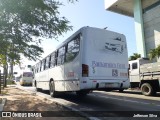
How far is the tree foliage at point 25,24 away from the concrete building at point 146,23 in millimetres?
23922

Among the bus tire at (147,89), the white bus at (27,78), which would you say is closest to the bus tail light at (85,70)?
the bus tire at (147,89)

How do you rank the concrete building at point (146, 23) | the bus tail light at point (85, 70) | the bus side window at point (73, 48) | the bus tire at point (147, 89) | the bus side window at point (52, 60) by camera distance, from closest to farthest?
the bus tail light at point (85, 70)
the bus side window at point (73, 48)
the bus side window at point (52, 60)
the bus tire at point (147, 89)
the concrete building at point (146, 23)

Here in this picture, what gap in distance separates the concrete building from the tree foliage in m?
23.9

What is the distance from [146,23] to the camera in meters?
35.6

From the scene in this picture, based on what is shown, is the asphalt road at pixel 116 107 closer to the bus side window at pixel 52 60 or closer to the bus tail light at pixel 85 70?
the bus tail light at pixel 85 70

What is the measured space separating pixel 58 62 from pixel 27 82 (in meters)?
31.1

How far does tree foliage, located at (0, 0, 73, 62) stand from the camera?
10359mm

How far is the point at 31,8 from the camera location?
10711mm

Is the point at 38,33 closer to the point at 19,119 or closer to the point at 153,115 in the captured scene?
the point at 19,119

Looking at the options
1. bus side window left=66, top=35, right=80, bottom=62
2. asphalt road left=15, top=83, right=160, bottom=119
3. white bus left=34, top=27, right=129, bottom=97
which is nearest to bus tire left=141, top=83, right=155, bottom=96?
asphalt road left=15, top=83, right=160, bottom=119

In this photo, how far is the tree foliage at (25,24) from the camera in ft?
34.0

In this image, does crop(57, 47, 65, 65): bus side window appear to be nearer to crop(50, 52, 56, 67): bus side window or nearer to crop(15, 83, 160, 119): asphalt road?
crop(50, 52, 56, 67): bus side window

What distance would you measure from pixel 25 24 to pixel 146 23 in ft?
90.2

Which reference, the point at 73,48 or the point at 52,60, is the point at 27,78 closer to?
the point at 52,60
